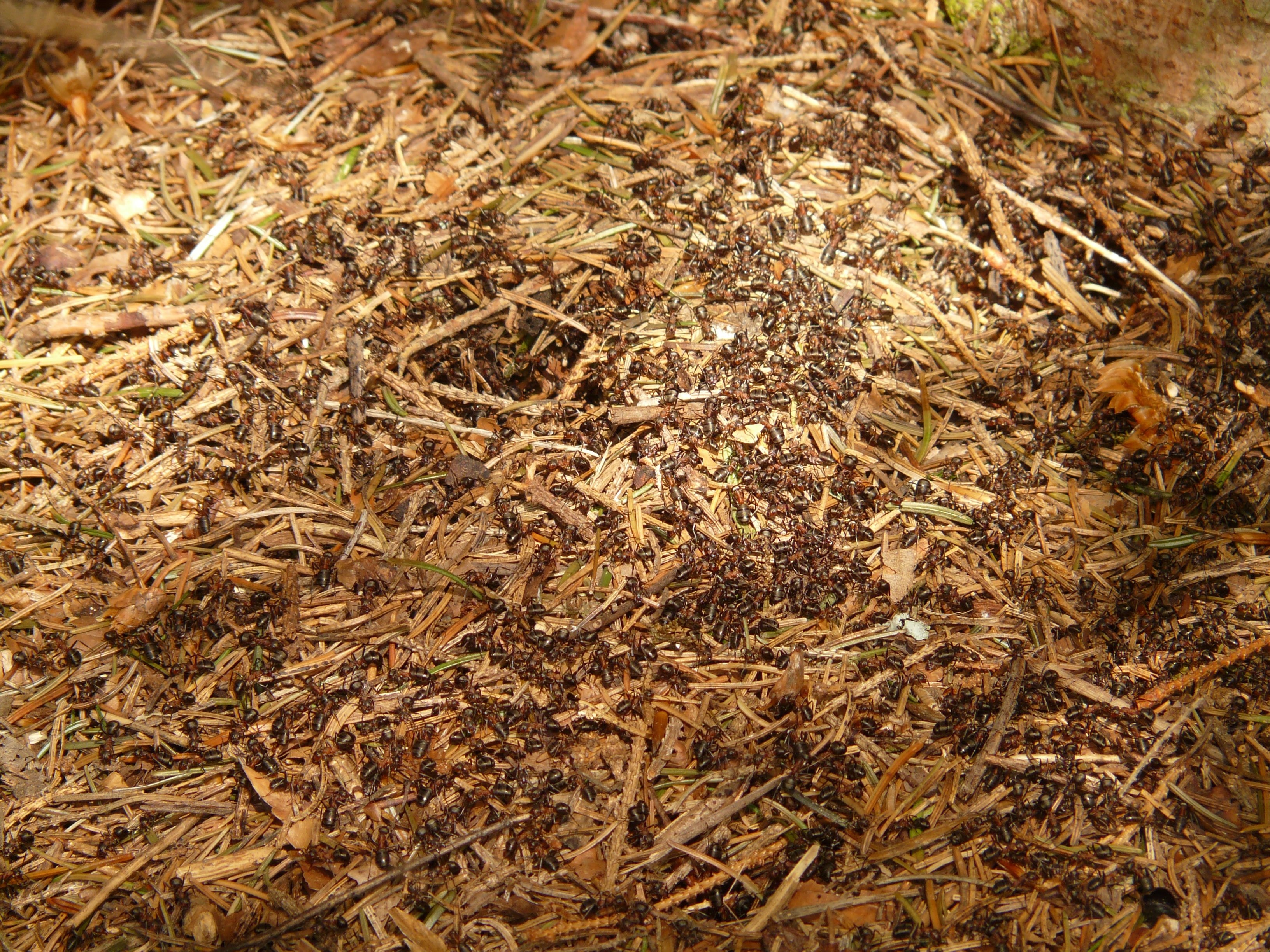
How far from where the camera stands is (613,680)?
287 centimetres

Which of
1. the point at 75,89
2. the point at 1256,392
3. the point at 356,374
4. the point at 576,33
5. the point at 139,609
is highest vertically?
the point at 576,33

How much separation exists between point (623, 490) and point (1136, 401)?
196cm

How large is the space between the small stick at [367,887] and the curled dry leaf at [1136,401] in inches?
102

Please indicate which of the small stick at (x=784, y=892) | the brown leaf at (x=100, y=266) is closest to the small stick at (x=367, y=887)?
the small stick at (x=784, y=892)

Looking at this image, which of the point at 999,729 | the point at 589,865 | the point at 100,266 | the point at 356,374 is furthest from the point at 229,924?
the point at 100,266

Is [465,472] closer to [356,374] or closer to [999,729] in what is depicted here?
[356,374]

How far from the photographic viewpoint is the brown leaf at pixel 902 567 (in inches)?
119

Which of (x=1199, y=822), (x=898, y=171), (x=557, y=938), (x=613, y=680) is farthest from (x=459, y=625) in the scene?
(x=898, y=171)

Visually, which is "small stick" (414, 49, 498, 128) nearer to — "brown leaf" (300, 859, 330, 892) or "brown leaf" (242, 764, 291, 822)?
"brown leaf" (242, 764, 291, 822)

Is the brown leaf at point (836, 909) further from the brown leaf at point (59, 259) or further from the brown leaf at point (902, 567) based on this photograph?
the brown leaf at point (59, 259)

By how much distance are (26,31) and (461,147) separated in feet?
7.63

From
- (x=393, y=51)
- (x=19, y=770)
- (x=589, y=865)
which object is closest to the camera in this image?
(x=589, y=865)

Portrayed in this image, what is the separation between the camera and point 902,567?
3.06 meters

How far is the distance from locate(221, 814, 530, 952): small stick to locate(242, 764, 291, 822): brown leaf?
30cm
